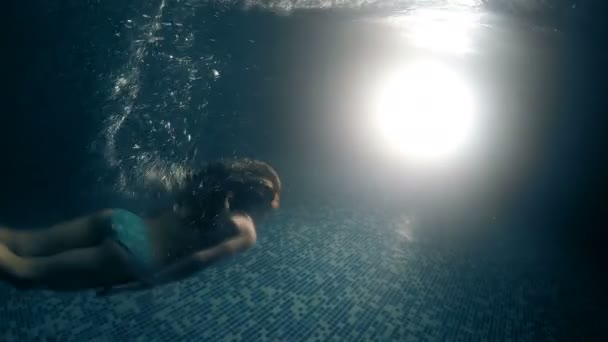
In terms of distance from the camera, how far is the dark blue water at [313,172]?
12.1 ft

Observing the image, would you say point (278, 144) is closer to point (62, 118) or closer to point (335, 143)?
point (335, 143)

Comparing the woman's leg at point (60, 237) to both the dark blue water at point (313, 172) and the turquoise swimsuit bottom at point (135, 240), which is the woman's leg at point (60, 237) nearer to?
the turquoise swimsuit bottom at point (135, 240)

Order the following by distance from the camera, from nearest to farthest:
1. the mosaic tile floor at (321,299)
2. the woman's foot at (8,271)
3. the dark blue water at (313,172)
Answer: the woman's foot at (8,271) → the mosaic tile floor at (321,299) → the dark blue water at (313,172)

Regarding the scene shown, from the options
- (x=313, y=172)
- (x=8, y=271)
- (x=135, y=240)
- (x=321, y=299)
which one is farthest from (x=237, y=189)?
(x=313, y=172)

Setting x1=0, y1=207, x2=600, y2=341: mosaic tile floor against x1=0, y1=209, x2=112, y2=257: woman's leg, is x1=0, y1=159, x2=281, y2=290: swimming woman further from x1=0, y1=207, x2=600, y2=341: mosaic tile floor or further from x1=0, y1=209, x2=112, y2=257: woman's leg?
x1=0, y1=207, x2=600, y2=341: mosaic tile floor

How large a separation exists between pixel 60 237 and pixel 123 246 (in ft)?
1.99

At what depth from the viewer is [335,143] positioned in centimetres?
1002

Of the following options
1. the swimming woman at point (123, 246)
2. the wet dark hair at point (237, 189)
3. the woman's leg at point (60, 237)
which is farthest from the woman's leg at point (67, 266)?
the wet dark hair at point (237, 189)

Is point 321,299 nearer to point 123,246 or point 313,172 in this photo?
point 123,246

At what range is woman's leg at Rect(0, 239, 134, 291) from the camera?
2.83 meters

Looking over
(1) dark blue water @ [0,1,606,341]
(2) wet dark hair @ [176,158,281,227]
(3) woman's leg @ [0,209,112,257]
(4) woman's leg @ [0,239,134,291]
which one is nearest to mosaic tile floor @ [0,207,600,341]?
(1) dark blue water @ [0,1,606,341]

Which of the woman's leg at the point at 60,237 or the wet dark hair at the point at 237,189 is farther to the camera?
the wet dark hair at the point at 237,189

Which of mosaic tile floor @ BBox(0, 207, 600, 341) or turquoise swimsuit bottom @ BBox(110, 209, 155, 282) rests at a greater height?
turquoise swimsuit bottom @ BBox(110, 209, 155, 282)

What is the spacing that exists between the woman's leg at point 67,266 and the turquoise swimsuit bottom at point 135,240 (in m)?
0.05
